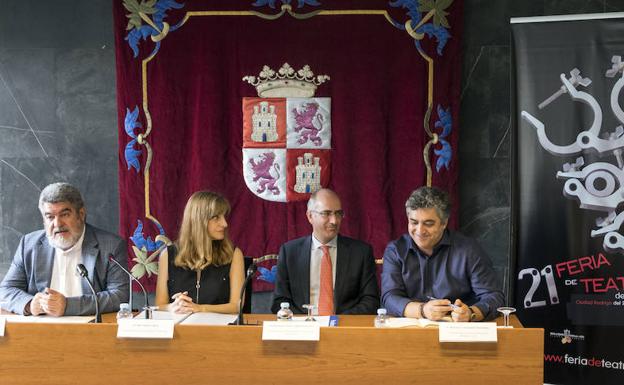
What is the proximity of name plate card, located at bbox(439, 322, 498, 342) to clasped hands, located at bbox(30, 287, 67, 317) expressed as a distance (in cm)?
167

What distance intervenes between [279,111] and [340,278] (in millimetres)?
1308

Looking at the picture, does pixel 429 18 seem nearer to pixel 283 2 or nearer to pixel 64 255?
pixel 283 2

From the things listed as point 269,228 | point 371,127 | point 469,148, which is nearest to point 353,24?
point 371,127

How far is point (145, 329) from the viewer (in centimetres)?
284

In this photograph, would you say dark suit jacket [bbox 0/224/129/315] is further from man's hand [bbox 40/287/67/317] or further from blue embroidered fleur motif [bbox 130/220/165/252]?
blue embroidered fleur motif [bbox 130/220/165/252]

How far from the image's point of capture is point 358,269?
3955 mm

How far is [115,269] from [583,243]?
8.01ft

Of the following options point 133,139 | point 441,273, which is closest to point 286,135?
point 133,139

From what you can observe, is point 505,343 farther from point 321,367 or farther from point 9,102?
point 9,102

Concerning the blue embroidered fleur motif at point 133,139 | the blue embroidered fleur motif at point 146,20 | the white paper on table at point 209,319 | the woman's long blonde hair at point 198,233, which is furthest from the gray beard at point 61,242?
the blue embroidered fleur motif at point 146,20

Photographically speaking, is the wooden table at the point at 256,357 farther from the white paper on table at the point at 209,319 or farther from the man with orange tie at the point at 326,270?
the man with orange tie at the point at 326,270

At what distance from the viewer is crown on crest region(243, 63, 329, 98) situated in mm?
4727

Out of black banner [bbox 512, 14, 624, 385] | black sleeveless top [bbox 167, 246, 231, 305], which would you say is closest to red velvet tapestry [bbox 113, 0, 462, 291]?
black banner [bbox 512, 14, 624, 385]

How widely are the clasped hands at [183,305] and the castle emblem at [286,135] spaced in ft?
4.59
